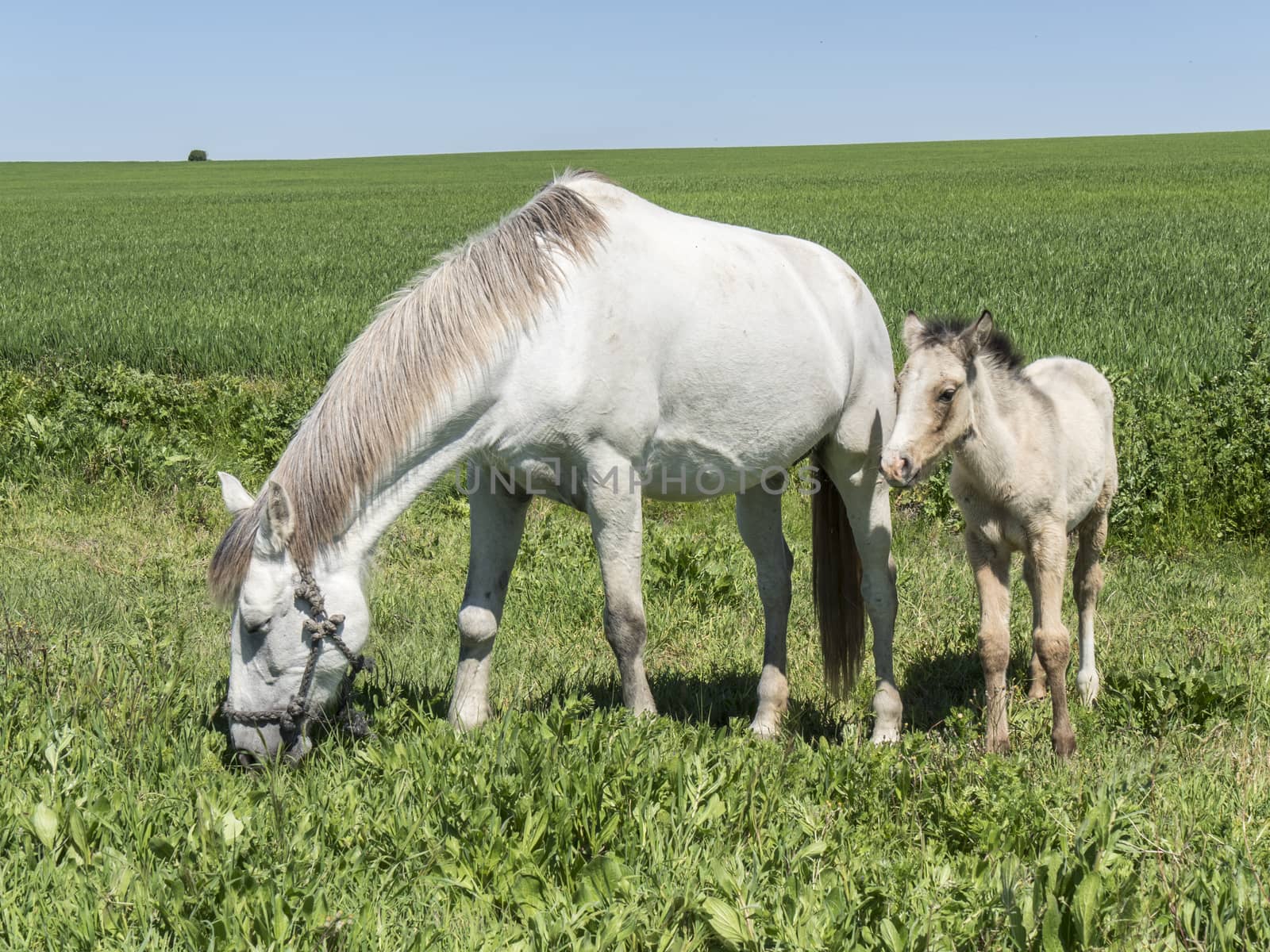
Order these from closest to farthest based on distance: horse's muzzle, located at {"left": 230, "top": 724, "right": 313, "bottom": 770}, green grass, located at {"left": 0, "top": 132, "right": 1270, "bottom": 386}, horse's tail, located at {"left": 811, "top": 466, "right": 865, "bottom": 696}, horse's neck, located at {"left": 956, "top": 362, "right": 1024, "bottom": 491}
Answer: horse's muzzle, located at {"left": 230, "top": 724, "right": 313, "bottom": 770}
horse's neck, located at {"left": 956, "top": 362, "right": 1024, "bottom": 491}
horse's tail, located at {"left": 811, "top": 466, "right": 865, "bottom": 696}
green grass, located at {"left": 0, "top": 132, "right": 1270, "bottom": 386}

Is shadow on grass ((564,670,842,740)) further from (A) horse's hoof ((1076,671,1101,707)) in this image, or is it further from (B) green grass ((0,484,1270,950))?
(A) horse's hoof ((1076,671,1101,707))

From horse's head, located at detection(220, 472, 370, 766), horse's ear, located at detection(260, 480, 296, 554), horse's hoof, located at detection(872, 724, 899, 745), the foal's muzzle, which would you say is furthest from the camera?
horse's hoof, located at detection(872, 724, 899, 745)

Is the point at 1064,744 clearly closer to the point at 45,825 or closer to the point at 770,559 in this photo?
the point at 770,559

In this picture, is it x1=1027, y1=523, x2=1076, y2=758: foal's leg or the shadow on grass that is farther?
the shadow on grass

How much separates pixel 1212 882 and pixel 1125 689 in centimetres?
212

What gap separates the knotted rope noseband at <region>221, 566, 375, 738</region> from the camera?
3.72 metres

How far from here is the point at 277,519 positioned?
3.58 m

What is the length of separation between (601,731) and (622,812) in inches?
16.6

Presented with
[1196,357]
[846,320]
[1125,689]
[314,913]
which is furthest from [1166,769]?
[1196,357]

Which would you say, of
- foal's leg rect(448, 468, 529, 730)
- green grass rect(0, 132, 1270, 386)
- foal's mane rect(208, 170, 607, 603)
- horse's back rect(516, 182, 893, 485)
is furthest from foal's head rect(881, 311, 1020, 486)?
green grass rect(0, 132, 1270, 386)

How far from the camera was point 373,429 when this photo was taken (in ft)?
12.3

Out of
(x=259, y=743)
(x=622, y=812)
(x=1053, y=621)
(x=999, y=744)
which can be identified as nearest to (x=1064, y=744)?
(x=999, y=744)

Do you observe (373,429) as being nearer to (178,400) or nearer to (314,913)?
(314,913)

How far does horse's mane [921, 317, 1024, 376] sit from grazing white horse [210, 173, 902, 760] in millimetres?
560
